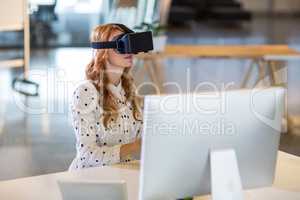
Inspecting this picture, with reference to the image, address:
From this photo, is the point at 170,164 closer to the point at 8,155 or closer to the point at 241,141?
the point at 241,141

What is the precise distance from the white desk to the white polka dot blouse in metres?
0.10

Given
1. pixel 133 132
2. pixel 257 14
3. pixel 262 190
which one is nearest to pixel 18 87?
pixel 133 132

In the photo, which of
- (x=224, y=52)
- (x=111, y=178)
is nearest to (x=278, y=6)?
(x=224, y=52)

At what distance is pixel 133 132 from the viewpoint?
10.2ft

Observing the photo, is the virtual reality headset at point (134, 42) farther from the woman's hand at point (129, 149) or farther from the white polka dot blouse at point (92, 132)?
the woman's hand at point (129, 149)

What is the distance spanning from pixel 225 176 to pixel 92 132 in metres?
1.02

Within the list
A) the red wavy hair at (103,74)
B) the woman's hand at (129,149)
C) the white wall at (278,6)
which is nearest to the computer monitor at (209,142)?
the woman's hand at (129,149)

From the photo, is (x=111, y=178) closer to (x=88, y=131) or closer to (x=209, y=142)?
(x=88, y=131)

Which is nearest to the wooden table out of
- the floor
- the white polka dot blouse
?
the floor

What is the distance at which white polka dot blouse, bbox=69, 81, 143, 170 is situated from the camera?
9.45 ft

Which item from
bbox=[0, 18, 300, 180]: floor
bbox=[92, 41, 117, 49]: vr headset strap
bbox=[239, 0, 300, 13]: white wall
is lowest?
bbox=[0, 18, 300, 180]: floor

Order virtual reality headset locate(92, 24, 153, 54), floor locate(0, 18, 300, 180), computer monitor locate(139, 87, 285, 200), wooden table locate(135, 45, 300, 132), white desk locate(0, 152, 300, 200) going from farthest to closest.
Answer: wooden table locate(135, 45, 300, 132) → floor locate(0, 18, 300, 180) → virtual reality headset locate(92, 24, 153, 54) → white desk locate(0, 152, 300, 200) → computer monitor locate(139, 87, 285, 200)

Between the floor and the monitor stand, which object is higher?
the monitor stand

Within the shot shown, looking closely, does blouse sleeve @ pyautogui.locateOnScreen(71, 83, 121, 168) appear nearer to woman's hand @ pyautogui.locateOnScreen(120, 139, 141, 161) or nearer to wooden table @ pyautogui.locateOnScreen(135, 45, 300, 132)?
woman's hand @ pyautogui.locateOnScreen(120, 139, 141, 161)
